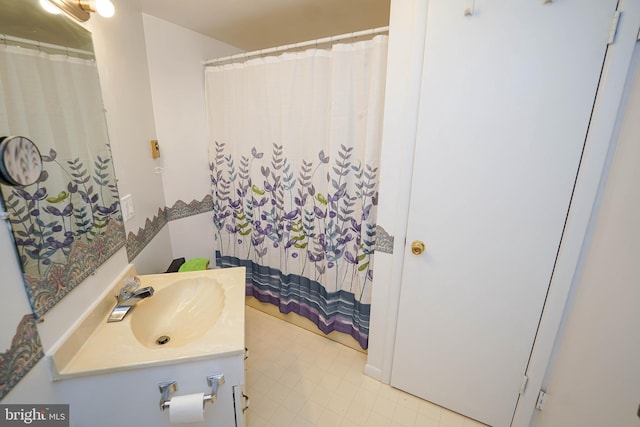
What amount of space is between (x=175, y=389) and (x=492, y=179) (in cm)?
147

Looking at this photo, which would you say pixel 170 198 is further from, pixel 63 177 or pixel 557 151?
pixel 557 151

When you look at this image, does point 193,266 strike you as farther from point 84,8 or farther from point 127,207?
point 84,8

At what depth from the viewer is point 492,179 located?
1.15m

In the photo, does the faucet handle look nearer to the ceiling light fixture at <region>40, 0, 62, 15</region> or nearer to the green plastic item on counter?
the green plastic item on counter

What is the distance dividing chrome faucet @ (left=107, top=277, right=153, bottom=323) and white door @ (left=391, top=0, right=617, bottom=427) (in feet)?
4.07

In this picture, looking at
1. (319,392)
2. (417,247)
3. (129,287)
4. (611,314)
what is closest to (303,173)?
(417,247)

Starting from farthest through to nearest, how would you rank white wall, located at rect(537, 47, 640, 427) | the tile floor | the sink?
the tile floor → the sink → white wall, located at rect(537, 47, 640, 427)

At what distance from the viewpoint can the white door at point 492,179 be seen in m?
→ 0.99

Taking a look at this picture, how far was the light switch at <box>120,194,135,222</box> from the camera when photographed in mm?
1285

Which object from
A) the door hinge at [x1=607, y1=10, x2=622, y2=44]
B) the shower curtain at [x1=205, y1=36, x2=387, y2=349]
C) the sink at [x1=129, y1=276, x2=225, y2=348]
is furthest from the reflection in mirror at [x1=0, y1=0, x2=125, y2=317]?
the door hinge at [x1=607, y1=10, x2=622, y2=44]

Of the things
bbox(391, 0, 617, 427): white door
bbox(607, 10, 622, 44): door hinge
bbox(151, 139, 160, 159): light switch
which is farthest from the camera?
bbox(151, 139, 160, 159): light switch

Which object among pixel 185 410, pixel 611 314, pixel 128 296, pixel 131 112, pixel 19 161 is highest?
pixel 131 112

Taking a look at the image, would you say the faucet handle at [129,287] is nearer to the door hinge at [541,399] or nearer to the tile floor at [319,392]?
the tile floor at [319,392]

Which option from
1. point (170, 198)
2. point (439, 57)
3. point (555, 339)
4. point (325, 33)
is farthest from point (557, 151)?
point (170, 198)
